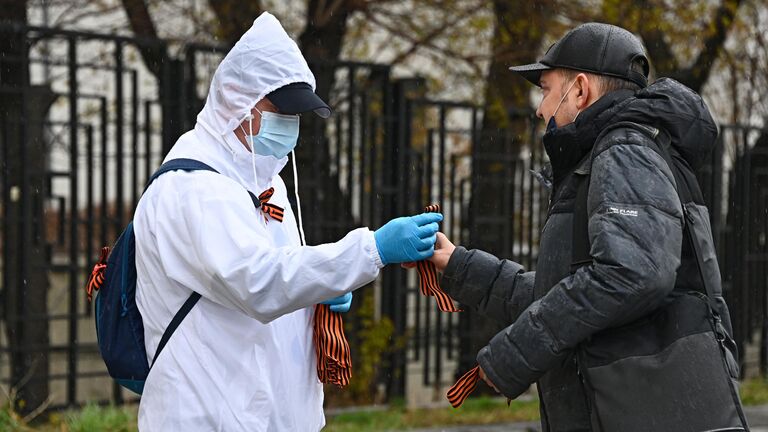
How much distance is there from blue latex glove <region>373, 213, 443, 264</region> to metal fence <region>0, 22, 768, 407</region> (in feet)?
13.2

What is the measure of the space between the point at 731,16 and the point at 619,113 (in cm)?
802

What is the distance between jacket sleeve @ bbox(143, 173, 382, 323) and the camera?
3.04m

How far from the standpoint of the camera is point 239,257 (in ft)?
10.0

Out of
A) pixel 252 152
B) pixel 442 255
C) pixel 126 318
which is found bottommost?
pixel 126 318

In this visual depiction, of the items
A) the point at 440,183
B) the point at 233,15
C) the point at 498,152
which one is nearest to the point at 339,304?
the point at 440,183

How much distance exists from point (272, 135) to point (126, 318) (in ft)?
2.25

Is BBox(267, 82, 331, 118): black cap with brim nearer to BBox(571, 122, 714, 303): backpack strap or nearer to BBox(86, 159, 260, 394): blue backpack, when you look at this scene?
BBox(86, 159, 260, 394): blue backpack

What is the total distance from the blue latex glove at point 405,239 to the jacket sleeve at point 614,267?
0.39 meters

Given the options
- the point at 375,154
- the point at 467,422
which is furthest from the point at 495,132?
the point at 467,422

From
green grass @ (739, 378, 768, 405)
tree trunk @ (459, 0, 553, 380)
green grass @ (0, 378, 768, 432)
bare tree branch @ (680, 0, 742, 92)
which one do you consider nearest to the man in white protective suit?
green grass @ (0, 378, 768, 432)

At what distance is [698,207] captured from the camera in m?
3.04

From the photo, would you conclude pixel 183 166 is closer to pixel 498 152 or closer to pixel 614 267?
pixel 614 267

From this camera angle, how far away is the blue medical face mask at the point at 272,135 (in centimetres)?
338

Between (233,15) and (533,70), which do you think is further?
(233,15)
